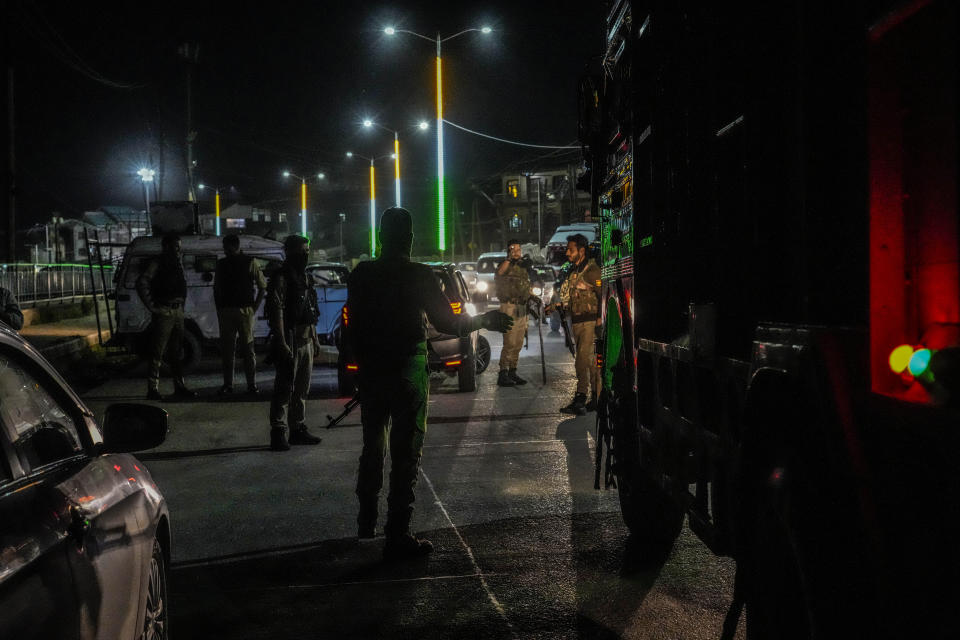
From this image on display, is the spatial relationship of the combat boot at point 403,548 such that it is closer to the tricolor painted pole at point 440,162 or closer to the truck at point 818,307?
the truck at point 818,307

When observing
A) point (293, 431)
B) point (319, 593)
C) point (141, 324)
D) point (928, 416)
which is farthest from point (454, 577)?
A: point (141, 324)

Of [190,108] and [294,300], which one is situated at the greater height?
[190,108]

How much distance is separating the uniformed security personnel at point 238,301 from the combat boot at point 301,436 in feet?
11.9

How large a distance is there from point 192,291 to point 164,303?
378 centimetres

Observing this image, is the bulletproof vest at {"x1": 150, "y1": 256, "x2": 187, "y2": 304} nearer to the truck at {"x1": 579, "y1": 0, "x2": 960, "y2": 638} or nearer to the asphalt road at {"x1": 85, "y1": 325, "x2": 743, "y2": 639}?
the asphalt road at {"x1": 85, "y1": 325, "x2": 743, "y2": 639}

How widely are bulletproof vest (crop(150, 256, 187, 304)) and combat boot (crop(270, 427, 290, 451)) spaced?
4310mm

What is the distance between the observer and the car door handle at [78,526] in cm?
238

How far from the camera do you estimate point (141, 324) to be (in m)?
15.4

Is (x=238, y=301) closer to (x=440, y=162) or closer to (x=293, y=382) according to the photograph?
(x=293, y=382)

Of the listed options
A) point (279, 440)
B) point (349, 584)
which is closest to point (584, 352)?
point (279, 440)

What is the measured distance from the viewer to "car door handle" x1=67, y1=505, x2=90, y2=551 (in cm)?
238

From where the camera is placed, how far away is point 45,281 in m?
27.4

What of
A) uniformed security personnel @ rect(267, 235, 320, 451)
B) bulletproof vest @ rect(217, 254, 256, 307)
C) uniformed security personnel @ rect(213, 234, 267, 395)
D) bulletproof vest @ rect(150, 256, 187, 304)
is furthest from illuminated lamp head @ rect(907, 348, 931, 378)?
bulletproof vest @ rect(150, 256, 187, 304)

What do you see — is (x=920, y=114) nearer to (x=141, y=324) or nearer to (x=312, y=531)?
(x=312, y=531)
